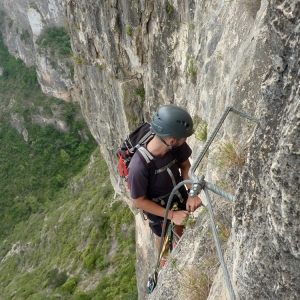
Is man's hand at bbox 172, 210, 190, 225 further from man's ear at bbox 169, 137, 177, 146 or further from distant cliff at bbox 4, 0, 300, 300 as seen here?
man's ear at bbox 169, 137, 177, 146

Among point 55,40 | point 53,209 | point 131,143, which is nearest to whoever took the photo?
point 131,143

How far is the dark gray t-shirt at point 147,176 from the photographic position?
129 inches

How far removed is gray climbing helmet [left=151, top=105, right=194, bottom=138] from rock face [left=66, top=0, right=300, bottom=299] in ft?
1.82

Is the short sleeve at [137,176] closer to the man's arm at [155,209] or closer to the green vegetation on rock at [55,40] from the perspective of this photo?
the man's arm at [155,209]

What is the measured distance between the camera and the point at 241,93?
3.36 m

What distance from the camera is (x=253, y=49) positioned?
3340 mm

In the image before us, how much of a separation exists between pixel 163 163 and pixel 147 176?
0.25m

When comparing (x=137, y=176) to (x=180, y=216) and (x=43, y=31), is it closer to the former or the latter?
(x=180, y=216)

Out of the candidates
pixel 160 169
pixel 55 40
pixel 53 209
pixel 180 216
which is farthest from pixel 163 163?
pixel 55 40

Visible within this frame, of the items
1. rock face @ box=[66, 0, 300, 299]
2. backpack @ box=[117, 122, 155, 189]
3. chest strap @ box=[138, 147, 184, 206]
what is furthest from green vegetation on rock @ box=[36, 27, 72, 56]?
chest strap @ box=[138, 147, 184, 206]

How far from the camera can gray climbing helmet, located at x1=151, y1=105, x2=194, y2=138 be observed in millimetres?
3252

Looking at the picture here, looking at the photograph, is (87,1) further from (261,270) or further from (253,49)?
(261,270)

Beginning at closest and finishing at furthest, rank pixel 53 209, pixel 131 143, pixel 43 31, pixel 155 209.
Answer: pixel 155 209 < pixel 131 143 < pixel 53 209 < pixel 43 31

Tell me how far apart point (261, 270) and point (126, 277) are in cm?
1840
